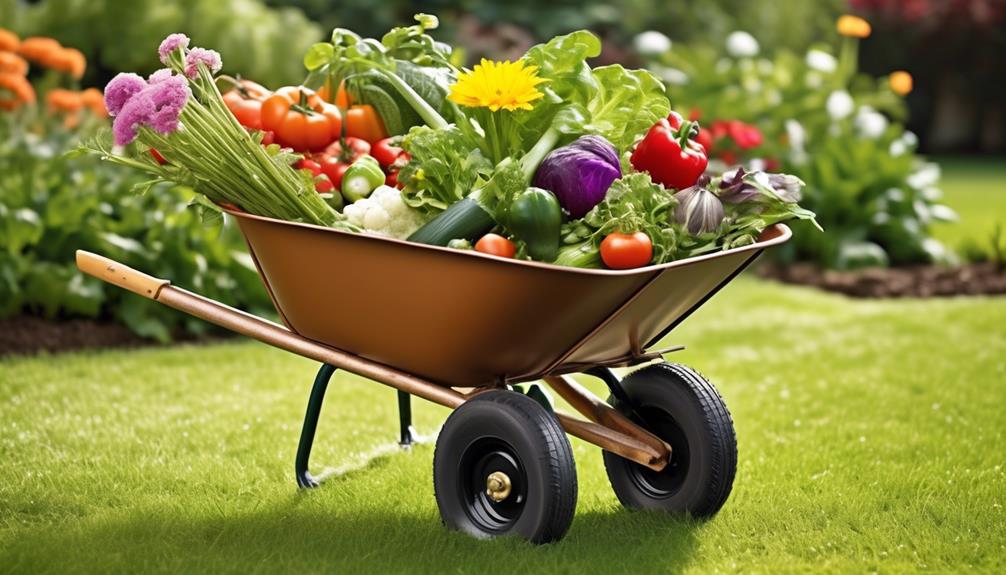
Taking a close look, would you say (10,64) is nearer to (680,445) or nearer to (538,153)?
(538,153)

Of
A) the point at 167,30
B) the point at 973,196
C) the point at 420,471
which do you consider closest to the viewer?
the point at 420,471

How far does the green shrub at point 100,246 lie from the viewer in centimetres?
466

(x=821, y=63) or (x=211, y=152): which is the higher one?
(x=211, y=152)

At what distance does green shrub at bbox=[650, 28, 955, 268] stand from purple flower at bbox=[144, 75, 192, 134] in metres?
4.35

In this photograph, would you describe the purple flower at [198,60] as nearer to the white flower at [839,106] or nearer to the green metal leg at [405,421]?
the green metal leg at [405,421]

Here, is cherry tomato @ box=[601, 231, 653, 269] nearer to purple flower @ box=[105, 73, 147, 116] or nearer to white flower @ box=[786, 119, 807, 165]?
purple flower @ box=[105, 73, 147, 116]

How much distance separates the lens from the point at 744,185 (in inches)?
107

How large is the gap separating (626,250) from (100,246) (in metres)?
2.81

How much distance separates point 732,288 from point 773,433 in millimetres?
2367

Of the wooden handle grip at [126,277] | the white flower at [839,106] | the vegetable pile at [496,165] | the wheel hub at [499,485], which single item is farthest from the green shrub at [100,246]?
the white flower at [839,106]

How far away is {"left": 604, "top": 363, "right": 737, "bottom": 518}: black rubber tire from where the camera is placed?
281 centimetres

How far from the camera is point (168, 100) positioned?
2.63 metres

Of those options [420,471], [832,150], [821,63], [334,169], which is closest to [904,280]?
[832,150]

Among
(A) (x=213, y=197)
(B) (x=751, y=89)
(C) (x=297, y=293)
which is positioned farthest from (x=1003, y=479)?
(B) (x=751, y=89)
